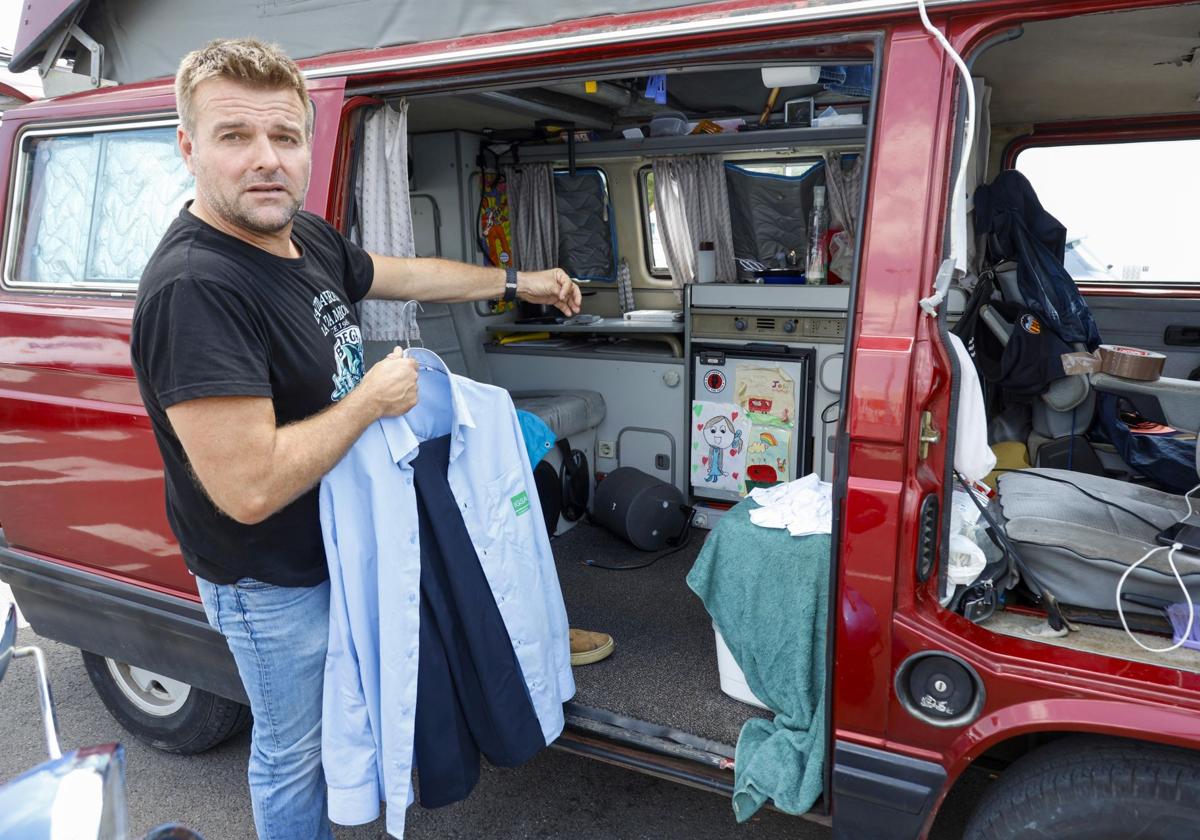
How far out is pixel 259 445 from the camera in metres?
1.63

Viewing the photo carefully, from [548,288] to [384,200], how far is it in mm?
684

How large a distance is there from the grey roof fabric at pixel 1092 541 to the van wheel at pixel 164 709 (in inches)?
104

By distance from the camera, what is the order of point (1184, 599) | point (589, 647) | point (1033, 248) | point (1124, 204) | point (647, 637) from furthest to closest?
point (1124, 204)
point (1033, 248)
point (647, 637)
point (589, 647)
point (1184, 599)

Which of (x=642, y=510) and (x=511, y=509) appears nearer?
(x=511, y=509)

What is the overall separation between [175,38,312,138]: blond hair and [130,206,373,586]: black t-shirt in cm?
24

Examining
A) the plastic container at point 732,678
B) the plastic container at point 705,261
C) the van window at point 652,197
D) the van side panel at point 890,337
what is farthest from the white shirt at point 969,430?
the plastic container at point 705,261

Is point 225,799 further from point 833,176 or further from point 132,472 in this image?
point 833,176

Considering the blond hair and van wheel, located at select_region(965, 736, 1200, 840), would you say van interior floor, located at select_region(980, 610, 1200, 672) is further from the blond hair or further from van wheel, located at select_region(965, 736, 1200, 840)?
the blond hair

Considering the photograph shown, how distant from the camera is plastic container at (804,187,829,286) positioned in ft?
16.2

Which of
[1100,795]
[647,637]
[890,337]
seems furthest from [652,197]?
[1100,795]

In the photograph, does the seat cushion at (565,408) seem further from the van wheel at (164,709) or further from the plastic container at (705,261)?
the van wheel at (164,709)

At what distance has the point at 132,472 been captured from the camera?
2637 mm

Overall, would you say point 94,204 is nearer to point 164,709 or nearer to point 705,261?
point 164,709

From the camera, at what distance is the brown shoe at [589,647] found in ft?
9.33
